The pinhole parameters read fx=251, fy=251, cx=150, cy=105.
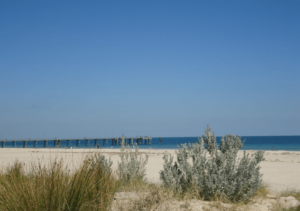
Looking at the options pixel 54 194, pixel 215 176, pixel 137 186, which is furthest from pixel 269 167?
pixel 54 194

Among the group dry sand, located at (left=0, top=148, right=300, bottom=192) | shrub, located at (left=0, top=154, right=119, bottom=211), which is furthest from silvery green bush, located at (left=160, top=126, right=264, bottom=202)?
shrub, located at (left=0, top=154, right=119, bottom=211)

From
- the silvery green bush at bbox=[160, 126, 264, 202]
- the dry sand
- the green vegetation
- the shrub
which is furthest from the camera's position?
the dry sand

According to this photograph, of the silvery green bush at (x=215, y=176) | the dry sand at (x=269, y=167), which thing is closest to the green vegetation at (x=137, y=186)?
Answer: the silvery green bush at (x=215, y=176)

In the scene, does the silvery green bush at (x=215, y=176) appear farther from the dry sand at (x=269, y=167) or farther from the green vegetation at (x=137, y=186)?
the dry sand at (x=269, y=167)

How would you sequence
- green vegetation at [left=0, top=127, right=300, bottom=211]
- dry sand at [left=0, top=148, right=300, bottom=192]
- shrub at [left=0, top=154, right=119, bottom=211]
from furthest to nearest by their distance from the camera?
1. dry sand at [left=0, top=148, right=300, bottom=192]
2. green vegetation at [left=0, top=127, right=300, bottom=211]
3. shrub at [left=0, top=154, right=119, bottom=211]

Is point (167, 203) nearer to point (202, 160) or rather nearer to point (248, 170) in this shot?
point (202, 160)

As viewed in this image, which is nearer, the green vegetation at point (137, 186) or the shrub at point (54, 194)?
the shrub at point (54, 194)

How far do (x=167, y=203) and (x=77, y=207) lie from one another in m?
1.54

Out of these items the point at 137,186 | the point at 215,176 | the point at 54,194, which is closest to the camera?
the point at 54,194

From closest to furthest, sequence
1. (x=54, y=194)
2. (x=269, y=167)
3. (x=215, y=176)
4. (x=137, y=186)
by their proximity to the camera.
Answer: (x=54, y=194), (x=215, y=176), (x=137, y=186), (x=269, y=167)

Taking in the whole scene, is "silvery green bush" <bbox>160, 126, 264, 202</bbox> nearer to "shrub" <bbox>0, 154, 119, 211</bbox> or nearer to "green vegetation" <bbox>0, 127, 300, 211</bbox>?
"green vegetation" <bbox>0, 127, 300, 211</bbox>

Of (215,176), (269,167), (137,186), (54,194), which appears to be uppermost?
(54,194)

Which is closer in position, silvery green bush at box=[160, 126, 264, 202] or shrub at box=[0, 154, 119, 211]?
shrub at box=[0, 154, 119, 211]

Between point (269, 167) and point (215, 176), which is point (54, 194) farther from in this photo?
point (269, 167)
